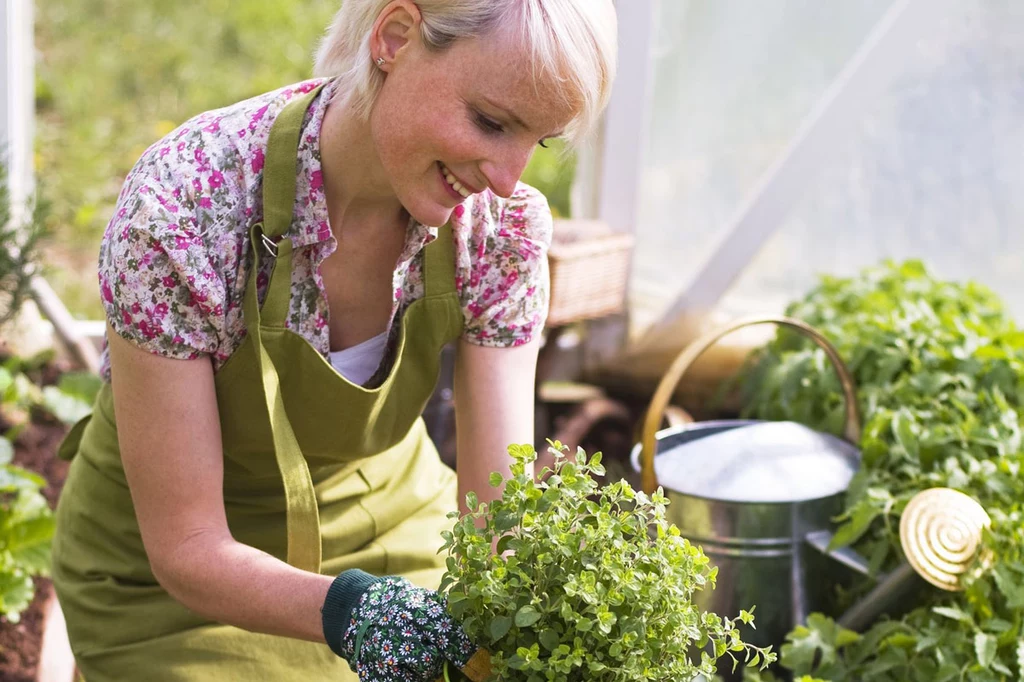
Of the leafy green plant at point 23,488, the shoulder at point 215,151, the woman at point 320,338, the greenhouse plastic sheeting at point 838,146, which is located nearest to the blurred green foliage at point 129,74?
the greenhouse plastic sheeting at point 838,146

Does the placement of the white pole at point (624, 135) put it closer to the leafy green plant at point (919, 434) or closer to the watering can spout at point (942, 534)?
the leafy green plant at point (919, 434)

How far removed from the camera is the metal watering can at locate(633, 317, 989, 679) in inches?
81.3

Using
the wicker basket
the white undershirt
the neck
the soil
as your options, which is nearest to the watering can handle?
the white undershirt

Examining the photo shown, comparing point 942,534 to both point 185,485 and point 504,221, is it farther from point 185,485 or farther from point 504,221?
point 185,485

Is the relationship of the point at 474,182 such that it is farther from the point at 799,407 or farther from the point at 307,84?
the point at 799,407

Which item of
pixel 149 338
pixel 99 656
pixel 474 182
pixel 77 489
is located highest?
pixel 474 182

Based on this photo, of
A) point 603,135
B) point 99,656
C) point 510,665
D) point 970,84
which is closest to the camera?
point 510,665

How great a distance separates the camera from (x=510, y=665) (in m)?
1.14

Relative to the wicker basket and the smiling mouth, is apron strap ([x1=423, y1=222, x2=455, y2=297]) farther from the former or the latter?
the wicker basket

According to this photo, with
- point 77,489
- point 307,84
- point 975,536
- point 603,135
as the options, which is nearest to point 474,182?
point 307,84

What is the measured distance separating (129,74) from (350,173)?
4109mm

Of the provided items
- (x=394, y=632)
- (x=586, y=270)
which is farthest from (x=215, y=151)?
(x=586, y=270)

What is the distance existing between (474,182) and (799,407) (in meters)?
1.40

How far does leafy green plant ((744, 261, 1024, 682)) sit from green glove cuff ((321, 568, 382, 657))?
0.94 meters
